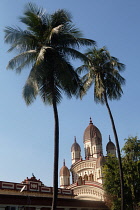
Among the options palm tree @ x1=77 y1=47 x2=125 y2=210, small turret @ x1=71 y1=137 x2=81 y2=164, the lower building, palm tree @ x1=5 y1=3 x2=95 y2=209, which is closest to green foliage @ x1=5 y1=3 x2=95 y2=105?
palm tree @ x1=5 y1=3 x2=95 y2=209

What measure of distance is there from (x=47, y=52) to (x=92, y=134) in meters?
52.9

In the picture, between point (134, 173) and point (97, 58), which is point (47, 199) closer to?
point (134, 173)

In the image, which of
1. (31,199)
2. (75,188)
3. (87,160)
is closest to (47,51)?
(31,199)

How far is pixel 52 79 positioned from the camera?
769 inches

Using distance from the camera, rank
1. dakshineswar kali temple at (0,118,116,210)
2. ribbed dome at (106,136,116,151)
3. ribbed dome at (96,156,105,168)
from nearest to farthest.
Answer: dakshineswar kali temple at (0,118,116,210) < ribbed dome at (96,156,105,168) < ribbed dome at (106,136,116,151)

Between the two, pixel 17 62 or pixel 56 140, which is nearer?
pixel 56 140

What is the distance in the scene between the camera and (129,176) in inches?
1276

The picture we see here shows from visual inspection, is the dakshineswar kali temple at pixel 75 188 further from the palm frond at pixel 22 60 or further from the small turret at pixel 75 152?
the palm frond at pixel 22 60

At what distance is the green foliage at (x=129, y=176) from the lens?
3262cm

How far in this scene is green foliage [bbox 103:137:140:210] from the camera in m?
32.6

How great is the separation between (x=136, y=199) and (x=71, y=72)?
785 inches

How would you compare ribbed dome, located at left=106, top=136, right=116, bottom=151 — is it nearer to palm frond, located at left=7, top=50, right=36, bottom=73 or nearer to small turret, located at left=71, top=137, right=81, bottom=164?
small turret, located at left=71, top=137, right=81, bottom=164

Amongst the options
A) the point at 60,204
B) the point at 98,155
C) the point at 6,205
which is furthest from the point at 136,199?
the point at 98,155

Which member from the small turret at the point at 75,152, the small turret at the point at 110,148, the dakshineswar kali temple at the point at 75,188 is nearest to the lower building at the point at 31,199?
the dakshineswar kali temple at the point at 75,188
